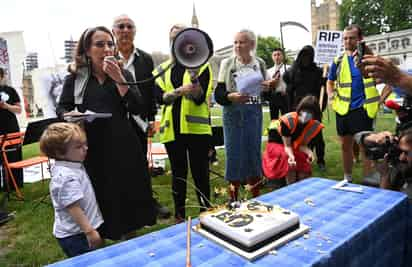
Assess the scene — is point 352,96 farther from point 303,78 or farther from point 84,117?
point 84,117

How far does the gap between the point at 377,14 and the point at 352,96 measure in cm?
3542

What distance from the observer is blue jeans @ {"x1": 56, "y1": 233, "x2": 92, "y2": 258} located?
5.22ft

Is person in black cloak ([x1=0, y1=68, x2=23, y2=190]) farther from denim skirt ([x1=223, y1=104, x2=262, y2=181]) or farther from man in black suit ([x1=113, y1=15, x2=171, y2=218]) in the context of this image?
denim skirt ([x1=223, y1=104, x2=262, y2=181])

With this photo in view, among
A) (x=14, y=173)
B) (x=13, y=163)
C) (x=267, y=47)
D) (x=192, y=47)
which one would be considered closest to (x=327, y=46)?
(x=192, y=47)

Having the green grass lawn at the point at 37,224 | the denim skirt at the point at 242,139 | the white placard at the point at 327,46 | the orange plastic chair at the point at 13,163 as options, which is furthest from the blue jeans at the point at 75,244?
the white placard at the point at 327,46

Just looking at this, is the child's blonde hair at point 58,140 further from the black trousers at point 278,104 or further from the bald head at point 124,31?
the black trousers at point 278,104

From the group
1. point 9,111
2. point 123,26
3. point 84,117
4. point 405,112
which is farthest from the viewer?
point 9,111

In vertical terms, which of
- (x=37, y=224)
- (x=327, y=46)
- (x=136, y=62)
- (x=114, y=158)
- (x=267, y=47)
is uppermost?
(x=267, y=47)

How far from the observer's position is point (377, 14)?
1280 inches

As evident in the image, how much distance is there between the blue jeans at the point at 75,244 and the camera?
159 cm

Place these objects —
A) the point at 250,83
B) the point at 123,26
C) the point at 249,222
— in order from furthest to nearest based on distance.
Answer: the point at 250,83
the point at 123,26
the point at 249,222

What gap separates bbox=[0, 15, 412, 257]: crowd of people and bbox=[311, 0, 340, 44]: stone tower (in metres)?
47.3

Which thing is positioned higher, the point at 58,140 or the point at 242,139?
the point at 58,140

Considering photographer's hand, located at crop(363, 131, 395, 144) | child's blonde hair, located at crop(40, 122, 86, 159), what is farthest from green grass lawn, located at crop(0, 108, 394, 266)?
photographer's hand, located at crop(363, 131, 395, 144)
